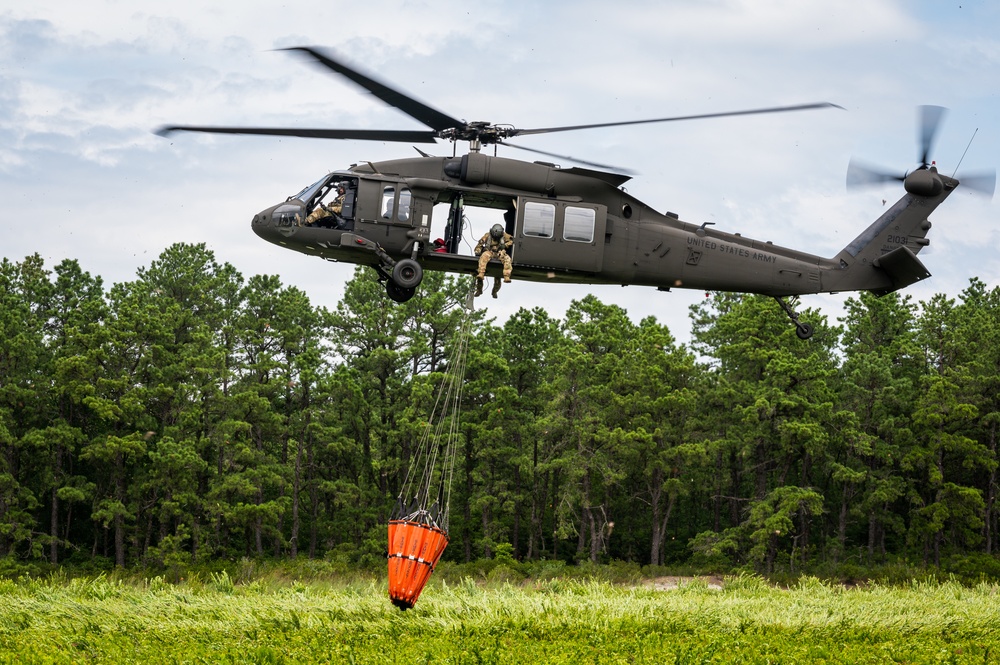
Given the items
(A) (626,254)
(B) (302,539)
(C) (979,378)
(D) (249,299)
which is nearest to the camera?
(A) (626,254)

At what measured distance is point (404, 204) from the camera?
1756 centimetres

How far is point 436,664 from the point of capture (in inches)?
586

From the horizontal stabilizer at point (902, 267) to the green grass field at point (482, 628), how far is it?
5737 mm

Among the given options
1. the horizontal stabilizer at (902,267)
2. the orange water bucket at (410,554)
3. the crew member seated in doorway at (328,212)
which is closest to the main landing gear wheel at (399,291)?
the crew member seated in doorway at (328,212)

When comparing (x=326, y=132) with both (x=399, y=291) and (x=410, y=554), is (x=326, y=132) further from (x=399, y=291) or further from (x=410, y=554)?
(x=410, y=554)

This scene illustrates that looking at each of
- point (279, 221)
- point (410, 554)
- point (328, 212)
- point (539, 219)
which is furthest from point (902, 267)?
point (279, 221)

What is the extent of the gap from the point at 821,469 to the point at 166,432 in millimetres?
30054

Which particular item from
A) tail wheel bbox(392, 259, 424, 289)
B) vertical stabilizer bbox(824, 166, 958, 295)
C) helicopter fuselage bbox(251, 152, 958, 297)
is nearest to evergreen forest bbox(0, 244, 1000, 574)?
vertical stabilizer bbox(824, 166, 958, 295)

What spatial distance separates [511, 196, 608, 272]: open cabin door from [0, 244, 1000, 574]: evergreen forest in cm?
2763

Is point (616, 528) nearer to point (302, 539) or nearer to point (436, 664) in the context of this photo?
point (302, 539)

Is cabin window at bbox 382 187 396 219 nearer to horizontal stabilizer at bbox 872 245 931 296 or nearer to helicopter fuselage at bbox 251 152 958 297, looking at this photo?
helicopter fuselage at bbox 251 152 958 297

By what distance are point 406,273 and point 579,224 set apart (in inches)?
112

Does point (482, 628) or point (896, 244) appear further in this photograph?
point (896, 244)

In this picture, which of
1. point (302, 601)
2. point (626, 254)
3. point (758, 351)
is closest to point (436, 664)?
point (302, 601)
